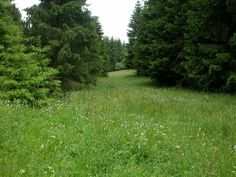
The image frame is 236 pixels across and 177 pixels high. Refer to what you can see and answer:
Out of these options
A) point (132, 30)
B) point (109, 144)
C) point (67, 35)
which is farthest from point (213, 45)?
point (132, 30)

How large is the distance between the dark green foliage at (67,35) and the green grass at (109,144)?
10.2 metres

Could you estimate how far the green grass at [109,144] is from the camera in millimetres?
6574

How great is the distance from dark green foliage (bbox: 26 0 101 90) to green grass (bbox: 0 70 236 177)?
1017 cm

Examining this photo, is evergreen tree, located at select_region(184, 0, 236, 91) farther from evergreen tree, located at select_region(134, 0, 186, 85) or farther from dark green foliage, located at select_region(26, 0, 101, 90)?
dark green foliage, located at select_region(26, 0, 101, 90)

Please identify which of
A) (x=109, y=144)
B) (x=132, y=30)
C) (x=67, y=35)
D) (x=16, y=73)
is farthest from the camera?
(x=132, y=30)

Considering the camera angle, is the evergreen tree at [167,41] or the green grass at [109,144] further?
the evergreen tree at [167,41]

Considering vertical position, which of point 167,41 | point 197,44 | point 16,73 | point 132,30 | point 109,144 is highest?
point 132,30

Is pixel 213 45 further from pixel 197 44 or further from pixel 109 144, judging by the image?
pixel 109 144

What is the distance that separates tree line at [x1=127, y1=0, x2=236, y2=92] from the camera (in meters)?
20.5

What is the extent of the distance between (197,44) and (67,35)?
7747 mm

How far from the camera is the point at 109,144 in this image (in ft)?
25.4

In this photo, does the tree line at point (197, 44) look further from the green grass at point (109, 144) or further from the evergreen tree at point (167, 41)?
the green grass at point (109, 144)

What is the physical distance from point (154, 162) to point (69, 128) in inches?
104

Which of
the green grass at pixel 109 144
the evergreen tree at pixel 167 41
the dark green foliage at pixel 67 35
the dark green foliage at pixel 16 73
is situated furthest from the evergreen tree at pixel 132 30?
the green grass at pixel 109 144
